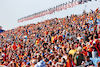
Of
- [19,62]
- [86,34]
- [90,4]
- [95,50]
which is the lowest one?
[19,62]

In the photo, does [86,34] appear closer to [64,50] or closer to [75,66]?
[64,50]

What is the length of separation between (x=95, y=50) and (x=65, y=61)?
1.22m

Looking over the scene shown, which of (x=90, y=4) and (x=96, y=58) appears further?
(x=90, y=4)

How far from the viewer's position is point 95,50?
7.35 m

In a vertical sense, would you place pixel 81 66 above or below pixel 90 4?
below

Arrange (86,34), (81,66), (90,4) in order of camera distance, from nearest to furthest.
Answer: (81,66) → (86,34) → (90,4)

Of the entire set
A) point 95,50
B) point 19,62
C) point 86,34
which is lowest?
point 19,62

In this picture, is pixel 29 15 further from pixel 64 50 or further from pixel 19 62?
pixel 64 50

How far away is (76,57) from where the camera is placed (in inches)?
284

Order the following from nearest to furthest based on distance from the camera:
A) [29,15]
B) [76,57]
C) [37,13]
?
[76,57] < [37,13] < [29,15]

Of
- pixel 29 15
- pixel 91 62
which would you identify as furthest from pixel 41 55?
pixel 29 15

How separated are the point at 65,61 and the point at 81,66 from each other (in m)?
0.97

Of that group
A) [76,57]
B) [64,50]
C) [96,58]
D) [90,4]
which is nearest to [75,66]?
[76,57]

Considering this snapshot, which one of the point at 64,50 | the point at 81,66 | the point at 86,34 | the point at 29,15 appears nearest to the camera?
the point at 81,66
